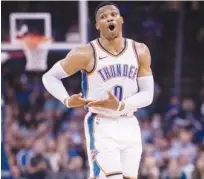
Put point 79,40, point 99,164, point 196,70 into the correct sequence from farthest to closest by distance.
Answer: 1. point 196,70
2. point 79,40
3. point 99,164

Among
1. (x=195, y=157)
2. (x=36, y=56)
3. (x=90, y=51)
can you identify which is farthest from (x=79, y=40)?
(x=90, y=51)

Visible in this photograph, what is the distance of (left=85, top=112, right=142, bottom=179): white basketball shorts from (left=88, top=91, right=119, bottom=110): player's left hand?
24 centimetres

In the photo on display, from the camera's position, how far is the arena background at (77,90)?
9961 millimetres

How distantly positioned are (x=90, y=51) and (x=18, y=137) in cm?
522

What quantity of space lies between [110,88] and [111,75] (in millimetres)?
97

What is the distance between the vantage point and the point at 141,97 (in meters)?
5.62

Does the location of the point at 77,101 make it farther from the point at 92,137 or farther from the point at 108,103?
the point at 92,137

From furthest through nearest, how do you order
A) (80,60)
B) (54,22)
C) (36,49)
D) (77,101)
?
(54,22), (36,49), (80,60), (77,101)

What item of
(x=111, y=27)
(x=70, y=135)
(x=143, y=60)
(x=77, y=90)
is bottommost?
(x=70, y=135)

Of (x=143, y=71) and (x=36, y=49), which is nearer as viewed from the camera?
(x=143, y=71)

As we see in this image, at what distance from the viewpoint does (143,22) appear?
1186 centimetres

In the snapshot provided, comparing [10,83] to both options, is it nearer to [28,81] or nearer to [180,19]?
[28,81]

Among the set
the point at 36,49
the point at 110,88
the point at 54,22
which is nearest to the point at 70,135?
the point at 36,49

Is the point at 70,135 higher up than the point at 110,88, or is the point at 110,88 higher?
the point at 110,88
